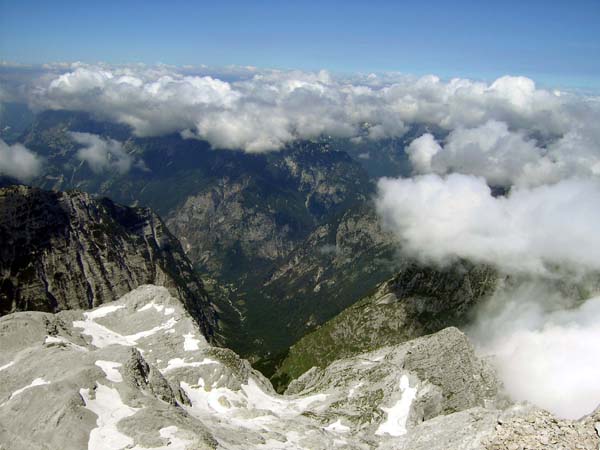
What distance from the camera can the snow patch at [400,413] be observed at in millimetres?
137750

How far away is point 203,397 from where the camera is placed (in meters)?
137

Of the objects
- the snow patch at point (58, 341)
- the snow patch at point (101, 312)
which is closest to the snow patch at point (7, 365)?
the snow patch at point (58, 341)

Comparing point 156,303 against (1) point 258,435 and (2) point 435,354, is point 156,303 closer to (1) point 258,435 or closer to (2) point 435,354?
(1) point 258,435

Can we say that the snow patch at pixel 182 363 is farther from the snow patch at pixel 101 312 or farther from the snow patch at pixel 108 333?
the snow patch at pixel 101 312

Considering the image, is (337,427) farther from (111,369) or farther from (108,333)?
(108,333)

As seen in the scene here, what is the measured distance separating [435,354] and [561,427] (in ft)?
478

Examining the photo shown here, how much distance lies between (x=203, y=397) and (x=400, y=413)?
66.6m

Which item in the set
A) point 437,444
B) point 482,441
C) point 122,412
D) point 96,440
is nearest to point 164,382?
point 122,412

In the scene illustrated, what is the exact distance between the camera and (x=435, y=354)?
179625mm

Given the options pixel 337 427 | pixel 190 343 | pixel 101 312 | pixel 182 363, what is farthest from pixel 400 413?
pixel 101 312

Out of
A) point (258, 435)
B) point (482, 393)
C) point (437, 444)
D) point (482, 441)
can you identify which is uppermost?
point (482, 441)

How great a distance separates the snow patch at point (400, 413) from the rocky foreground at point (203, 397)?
0.41 m

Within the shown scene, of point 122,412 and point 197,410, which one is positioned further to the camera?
point 197,410

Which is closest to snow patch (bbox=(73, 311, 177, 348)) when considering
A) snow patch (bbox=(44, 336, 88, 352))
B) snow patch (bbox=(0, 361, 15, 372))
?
snow patch (bbox=(44, 336, 88, 352))
